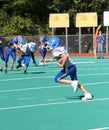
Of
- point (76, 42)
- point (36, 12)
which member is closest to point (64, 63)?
point (76, 42)

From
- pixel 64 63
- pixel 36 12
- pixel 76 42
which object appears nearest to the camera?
pixel 64 63

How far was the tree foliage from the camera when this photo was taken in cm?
4819

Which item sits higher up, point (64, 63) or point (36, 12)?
point (64, 63)

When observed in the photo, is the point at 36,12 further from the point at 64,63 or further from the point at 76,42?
the point at 64,63

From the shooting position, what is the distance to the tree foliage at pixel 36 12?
1897 inches

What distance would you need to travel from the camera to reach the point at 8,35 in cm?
4781

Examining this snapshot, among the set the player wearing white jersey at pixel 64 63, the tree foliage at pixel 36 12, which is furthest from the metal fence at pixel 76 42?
the player wearing white jersey at pixel 64 63

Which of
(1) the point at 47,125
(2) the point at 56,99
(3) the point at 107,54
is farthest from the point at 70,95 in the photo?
(3) the point at 107,54

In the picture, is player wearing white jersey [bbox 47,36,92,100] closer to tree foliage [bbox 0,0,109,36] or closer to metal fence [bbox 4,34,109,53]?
metal fence [bbox 4,34,109,53]

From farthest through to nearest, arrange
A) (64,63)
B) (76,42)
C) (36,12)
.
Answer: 1. (36,12)
2. (76,42)
3. (64,63)

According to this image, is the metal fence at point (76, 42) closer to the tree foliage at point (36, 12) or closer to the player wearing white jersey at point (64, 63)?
the tree foliage at point (36, 12)

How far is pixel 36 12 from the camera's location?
5094cm

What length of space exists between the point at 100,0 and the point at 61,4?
148 inches

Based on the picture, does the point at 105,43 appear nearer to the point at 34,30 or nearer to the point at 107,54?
the point at 107,54
